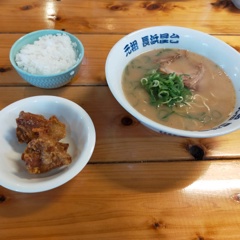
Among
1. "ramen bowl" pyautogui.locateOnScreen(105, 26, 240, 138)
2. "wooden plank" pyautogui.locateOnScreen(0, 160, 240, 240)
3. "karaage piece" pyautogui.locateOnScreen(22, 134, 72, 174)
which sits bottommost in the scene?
"wooden plank" pyautogui.locateOnScreen(0, 160, 240, 240)

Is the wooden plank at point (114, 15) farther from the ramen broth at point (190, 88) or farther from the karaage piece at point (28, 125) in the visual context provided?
the karaage piece at point (28, 125)

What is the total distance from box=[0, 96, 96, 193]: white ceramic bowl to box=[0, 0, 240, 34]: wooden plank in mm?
639

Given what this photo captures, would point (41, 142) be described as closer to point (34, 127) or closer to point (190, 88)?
point (34, 127)

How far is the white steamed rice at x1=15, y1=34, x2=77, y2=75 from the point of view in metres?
1.21

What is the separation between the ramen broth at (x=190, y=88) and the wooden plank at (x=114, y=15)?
0.40 metres

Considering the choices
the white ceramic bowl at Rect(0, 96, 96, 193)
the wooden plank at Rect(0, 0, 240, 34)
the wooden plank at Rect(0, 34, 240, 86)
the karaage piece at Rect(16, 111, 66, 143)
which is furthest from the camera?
the wooden plank at Rect(0, 0, 240, 34)

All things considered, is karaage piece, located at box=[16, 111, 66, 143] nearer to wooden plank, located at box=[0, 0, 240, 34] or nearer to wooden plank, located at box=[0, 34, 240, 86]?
wooden plank, located at box=[0, 34, 240, 86]

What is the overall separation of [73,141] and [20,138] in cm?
19

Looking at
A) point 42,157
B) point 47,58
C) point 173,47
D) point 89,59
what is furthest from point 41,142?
point 173,47

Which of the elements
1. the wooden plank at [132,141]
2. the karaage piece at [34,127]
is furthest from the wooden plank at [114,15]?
the karaage piece at [34,127]

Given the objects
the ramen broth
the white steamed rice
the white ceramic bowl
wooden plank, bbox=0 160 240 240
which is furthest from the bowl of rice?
wooden plank, bbox=0 160 240 240

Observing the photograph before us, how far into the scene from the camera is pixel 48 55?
50.2 inches

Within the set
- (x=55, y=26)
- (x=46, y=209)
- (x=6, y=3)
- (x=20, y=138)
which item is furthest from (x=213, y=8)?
(x=46, y=209)

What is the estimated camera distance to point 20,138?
1007mm
